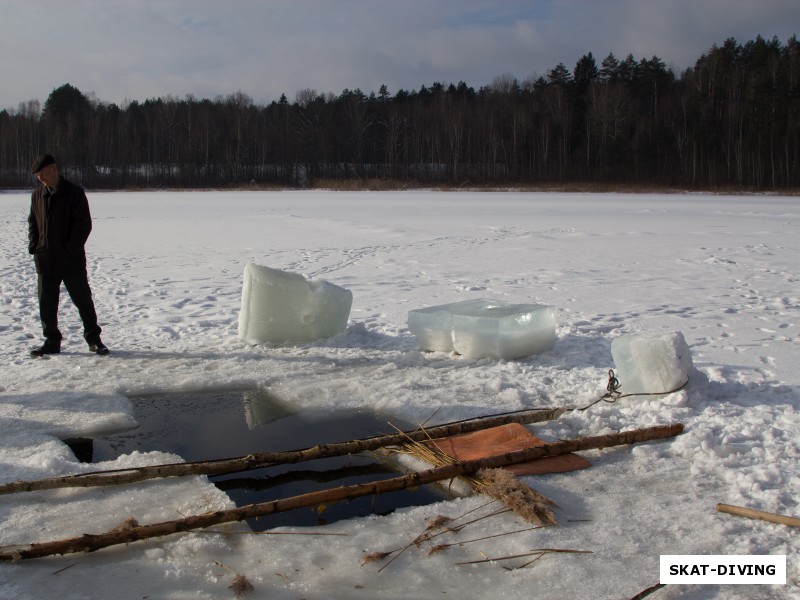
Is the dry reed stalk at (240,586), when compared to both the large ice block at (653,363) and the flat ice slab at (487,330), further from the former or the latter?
the flat ice slab at (487,330)

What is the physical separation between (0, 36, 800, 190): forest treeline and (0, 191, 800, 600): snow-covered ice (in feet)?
138

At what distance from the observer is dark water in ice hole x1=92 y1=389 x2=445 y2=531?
12.0 feet

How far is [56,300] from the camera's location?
6.26 meters

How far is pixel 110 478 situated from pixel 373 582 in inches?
61.6

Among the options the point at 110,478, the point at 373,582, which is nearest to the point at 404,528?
the point at 373,582

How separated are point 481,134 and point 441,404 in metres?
61.0

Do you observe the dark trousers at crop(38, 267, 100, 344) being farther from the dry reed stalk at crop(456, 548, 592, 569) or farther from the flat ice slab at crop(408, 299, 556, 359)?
the dry reed stalk at crop(456, 548, 592, 569)

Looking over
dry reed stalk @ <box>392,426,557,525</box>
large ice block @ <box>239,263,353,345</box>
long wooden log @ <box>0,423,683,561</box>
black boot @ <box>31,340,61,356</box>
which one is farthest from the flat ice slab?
black boot @ <box>31,340,61,356</box>

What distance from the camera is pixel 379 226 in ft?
63.5

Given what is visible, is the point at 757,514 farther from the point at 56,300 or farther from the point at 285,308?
the point at 56,300

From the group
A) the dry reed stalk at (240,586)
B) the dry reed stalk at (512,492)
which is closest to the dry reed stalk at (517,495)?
the dry reed stalk at (512,492)

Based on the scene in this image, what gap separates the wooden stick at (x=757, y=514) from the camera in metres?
3.25

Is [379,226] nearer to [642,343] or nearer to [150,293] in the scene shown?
[150,293]

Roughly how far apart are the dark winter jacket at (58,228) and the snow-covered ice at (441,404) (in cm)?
83
